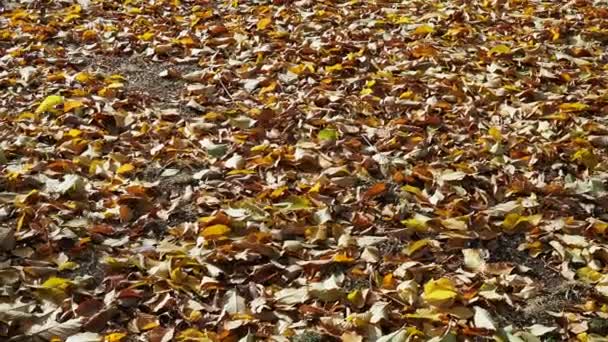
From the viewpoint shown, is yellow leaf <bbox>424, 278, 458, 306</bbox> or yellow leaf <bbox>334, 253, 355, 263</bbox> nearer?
yellow leaf <bbox>424, 278, 458, 306</bbox>

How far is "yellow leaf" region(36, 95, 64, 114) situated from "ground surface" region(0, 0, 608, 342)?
0.04ft

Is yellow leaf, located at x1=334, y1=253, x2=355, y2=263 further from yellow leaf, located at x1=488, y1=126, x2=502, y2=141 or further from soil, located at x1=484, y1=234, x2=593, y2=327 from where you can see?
yellow leaf, located at x1=488, y1=126, x2=502, y2=141

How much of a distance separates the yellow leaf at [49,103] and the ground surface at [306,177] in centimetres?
1

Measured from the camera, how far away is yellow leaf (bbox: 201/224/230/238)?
10.2 ft

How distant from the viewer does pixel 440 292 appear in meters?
2.76

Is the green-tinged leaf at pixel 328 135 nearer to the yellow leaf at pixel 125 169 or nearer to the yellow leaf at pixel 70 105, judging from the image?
the yellow leaf at pixel 125 169

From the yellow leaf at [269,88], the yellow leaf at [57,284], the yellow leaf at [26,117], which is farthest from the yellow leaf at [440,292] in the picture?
the yellow leaf at [26,117]

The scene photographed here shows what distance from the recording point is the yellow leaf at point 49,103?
161 inches

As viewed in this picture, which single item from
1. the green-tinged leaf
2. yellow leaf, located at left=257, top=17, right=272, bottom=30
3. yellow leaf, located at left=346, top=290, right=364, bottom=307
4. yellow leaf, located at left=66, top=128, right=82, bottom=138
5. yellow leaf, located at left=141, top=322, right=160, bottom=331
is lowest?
yellow leaf, located at left=346, top=290, right=364, bottom=307

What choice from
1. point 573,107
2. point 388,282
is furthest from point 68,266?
point 573,107

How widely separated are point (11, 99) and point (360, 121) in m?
2.17

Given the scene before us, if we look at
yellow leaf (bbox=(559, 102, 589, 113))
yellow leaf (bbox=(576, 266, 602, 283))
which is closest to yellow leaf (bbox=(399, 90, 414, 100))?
yellow leaf (bbox=(559, 102, 589, 113))

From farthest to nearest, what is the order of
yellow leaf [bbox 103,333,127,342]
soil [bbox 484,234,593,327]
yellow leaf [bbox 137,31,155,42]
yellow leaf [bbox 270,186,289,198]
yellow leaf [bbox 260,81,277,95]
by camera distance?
1. yellow leaf [bbox 137,31,155,42]
2. yellow leaf [bbox 260,81,277,95]
3. yellow leaf [bbox 270,186,289,198]
4. soil [bbox 484,234,593,327]
5. yellow leaf [bbox 103,333,127,342]

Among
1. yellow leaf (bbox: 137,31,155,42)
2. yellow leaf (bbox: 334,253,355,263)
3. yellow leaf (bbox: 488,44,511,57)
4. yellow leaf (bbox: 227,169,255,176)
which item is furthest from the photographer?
yellow leaf (bbox: 137,31,155,42)
